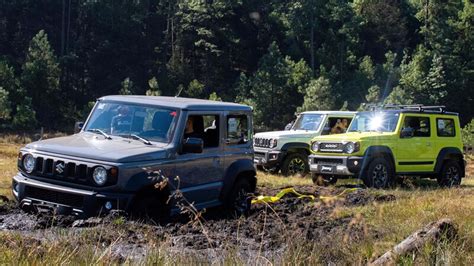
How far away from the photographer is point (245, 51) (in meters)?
70.4

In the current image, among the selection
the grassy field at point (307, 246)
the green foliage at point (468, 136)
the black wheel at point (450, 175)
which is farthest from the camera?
the green foliage at point (468, 136)

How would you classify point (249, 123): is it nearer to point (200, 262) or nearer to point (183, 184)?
point (183, 184)

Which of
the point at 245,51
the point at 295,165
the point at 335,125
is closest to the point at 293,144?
the point at 295,165

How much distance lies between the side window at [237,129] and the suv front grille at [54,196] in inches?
119

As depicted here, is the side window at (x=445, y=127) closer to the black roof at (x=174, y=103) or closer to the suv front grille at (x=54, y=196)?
the black roof at (x=174, y=103)

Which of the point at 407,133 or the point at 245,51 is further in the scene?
the point at 245,51

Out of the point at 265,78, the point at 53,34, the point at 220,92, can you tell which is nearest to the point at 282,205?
the point at 265,78

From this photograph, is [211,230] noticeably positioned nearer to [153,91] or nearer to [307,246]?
[307,246]

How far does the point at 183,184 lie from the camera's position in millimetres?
8875

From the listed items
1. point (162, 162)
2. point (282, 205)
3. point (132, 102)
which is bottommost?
point (282, 205)

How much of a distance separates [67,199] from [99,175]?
1.76ft

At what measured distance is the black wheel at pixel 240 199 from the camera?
394 inches

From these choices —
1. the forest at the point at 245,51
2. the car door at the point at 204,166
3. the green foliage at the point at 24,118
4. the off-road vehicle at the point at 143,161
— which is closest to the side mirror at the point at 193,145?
the off-road vehicle at the point at 143,161

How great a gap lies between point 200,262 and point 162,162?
3554 mm
